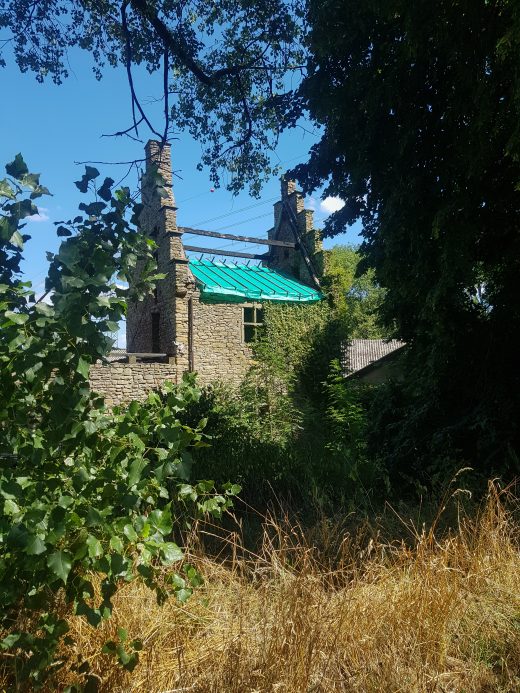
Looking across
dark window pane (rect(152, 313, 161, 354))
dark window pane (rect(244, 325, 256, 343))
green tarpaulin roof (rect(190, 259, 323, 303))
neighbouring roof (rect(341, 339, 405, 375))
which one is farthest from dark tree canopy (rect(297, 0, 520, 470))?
neighbouring roof (rect(341, 339, 405, 375))

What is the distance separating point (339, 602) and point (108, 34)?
8017mm

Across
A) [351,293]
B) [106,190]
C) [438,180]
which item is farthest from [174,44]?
[351,293]

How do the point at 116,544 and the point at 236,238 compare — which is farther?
the point at 236,238

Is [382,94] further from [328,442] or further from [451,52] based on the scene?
[328,442]

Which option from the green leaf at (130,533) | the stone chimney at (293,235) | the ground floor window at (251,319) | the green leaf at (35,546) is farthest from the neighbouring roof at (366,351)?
the green leaf at (35,546)

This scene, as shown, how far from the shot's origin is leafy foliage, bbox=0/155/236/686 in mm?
2422

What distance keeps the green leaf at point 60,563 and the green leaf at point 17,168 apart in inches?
66.4

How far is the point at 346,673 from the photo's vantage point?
3.12m

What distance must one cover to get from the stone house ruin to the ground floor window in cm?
4

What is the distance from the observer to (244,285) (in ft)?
72.4

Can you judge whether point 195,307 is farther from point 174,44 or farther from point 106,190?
point 106,190

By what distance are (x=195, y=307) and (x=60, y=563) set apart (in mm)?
18288

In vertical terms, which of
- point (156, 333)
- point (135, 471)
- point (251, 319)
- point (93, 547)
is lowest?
point (93, 547)

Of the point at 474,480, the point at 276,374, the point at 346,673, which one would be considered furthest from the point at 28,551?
the point at 276,374
